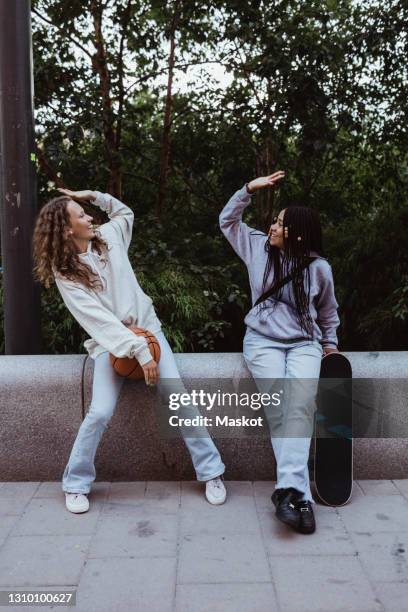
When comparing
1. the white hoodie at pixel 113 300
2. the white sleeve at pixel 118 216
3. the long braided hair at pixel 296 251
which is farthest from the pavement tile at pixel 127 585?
the white sleeve at pixel 118 216

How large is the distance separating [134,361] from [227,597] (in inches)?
52.0

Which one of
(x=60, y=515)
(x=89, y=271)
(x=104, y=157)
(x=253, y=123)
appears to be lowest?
(x=60, y=515)

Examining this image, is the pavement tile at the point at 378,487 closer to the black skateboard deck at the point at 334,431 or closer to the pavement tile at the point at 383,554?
the black skateboard deck at the point at 334,431

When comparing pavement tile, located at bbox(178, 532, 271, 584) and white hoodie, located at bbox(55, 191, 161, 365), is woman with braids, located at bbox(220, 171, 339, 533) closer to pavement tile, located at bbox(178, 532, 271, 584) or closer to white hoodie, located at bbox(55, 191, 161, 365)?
pavement tile, located at bbox(178, 532, 271, 584)

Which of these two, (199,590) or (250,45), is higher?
(250,45)

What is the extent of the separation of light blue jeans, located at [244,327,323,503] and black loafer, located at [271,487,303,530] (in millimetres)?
34

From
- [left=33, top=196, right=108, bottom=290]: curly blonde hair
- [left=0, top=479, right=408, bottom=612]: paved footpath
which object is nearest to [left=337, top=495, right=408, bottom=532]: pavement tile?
[left=0, top=479, right=408, bottom=612]: paved footpath

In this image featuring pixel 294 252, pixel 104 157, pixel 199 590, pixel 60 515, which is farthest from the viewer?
pixel 104 157

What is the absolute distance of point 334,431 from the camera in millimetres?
3602

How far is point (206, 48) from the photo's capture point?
6.23 m

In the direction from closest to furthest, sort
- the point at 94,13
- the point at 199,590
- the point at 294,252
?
the point at 199,590
the point at 294,252
the point at 94,13

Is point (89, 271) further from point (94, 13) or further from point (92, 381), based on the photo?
point (94, 13)

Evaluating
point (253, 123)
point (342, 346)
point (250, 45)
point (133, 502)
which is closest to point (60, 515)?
point (133, 502)

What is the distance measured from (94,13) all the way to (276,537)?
465 centimetres
